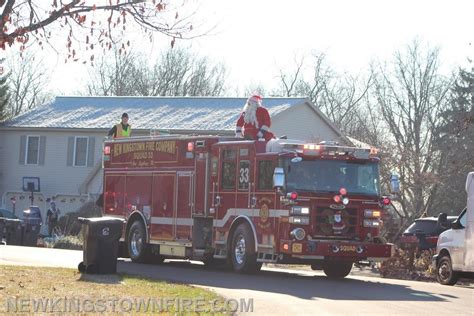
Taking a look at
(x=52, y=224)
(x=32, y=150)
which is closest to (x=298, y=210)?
(x=52, y=224)

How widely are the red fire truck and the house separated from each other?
21.7m

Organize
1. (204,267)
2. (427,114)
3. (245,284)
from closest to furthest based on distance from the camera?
(245,284) → (204,267) → (427,114)

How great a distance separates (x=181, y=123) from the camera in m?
45.8

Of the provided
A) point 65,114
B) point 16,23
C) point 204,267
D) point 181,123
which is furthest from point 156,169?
point 65,114

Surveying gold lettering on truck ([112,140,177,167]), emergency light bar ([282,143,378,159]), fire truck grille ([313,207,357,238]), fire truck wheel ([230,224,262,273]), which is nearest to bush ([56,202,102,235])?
gold lettering on truck ([112,140,177,167])

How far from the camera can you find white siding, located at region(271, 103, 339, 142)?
148 feet

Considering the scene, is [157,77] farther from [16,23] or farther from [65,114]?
[16,23]

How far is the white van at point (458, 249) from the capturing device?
19391mm

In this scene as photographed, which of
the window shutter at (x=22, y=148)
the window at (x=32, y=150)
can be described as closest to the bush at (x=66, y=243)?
the window at (x=32, y=150)

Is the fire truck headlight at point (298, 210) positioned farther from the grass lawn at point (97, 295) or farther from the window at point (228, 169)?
the grass lawn at point (97, 295)

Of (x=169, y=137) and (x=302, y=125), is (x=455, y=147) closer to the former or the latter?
(x=302, y=125)

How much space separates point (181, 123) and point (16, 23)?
31236 mm

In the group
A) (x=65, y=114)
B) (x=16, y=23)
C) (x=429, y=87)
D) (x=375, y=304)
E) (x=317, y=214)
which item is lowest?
(x=375, y=304)

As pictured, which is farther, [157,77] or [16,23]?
[157,77]
